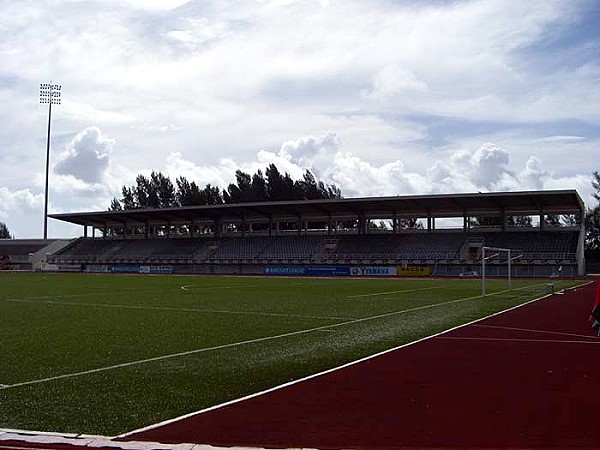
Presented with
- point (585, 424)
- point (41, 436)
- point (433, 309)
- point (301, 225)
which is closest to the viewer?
point (41, 436)

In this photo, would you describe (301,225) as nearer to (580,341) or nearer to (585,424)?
(580,341)

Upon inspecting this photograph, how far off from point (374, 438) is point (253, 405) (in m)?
1.86

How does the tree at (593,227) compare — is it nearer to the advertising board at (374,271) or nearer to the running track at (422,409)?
the advertising board at (374,271)

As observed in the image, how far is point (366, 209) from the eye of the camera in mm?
73500

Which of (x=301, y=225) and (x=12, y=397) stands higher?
(x=301, y=225)

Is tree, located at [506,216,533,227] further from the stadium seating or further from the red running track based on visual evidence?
the red running track

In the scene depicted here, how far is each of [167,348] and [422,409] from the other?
6.58 metres

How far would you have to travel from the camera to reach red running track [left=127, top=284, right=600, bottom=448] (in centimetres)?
656

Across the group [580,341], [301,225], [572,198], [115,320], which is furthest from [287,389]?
[301,225]

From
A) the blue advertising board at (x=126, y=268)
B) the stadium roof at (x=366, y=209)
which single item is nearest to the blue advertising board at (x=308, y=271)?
the stadium roof at (x=366, y=209)

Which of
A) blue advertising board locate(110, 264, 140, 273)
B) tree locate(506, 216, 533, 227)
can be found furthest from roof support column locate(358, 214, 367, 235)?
blue advertising board locate(110, 264, 140, 273)

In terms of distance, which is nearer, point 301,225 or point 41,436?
point 41,436

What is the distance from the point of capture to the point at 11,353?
484 inches

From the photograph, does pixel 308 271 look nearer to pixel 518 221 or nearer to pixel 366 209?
pixel 366 209
